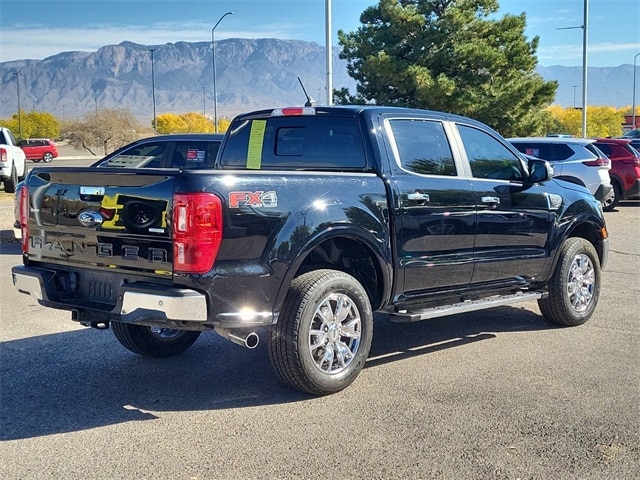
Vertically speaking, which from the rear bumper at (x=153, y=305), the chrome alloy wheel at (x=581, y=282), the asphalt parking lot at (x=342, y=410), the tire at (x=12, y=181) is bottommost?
the asphalt parking lot at (x=342, y=410)

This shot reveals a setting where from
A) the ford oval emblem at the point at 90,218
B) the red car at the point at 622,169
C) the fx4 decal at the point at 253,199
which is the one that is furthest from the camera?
the red car at the point at 622,169

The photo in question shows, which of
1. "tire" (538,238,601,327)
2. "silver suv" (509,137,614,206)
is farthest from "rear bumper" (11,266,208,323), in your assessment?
"silver suv" (509,137,614,206)

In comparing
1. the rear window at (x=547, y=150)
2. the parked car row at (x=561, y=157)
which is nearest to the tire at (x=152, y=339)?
the parked car row at (x=561, y=157)

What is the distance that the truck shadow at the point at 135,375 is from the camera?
16.0 feet

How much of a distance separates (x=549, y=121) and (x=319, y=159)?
99.9 ft

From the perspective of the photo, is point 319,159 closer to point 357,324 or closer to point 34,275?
point 357,324

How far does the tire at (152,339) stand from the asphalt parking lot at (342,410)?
0.36 ft

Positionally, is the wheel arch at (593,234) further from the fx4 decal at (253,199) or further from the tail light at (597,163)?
the tail light at (597,163)

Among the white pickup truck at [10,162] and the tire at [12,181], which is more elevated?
the white pickup truck at [10,162]

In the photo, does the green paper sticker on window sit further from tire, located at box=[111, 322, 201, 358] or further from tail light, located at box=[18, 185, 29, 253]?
tail light, located at box=[18, 185, 29, 253]

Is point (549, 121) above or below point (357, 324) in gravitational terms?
above

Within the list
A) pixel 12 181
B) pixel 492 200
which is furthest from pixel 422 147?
pixel 12 181

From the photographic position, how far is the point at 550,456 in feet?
13.7

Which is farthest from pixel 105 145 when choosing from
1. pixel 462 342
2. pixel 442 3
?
pixel 462 342
